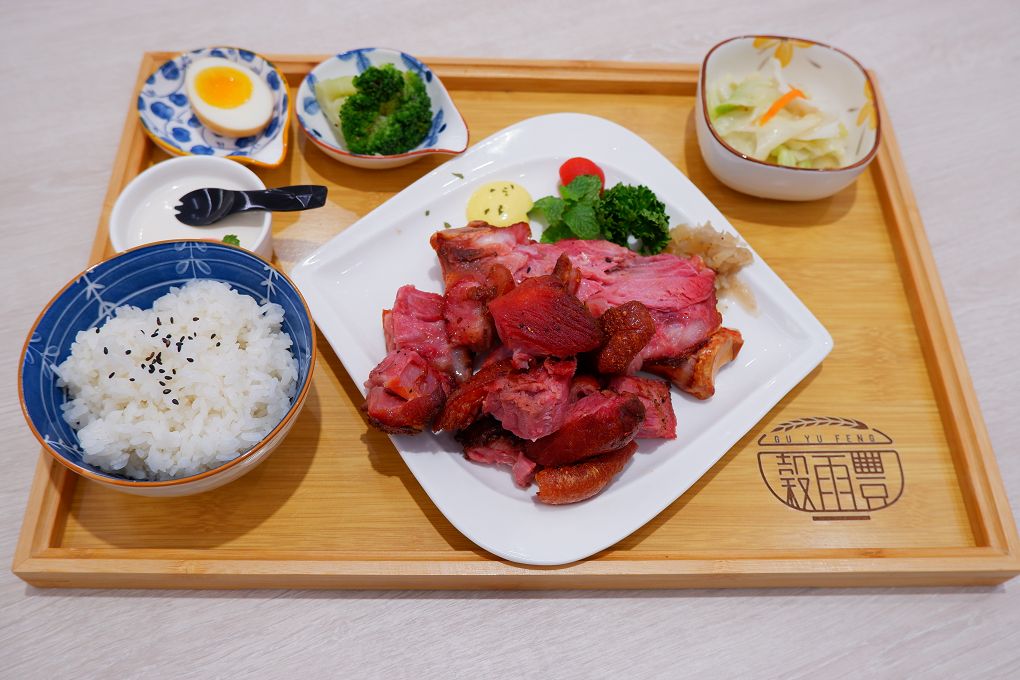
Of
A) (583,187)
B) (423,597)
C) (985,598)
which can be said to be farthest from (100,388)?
(985,598)

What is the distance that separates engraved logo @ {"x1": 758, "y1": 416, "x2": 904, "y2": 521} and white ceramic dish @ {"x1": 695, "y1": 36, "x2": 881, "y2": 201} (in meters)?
1.24

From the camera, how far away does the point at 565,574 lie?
274 centimetres

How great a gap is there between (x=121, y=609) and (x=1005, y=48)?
6.30 meters

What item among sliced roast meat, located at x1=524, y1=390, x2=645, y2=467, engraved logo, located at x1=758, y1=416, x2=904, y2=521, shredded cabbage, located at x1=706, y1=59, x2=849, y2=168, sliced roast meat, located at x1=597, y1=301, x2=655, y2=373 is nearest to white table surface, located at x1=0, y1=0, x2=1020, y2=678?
engraved logo, located at x1=758, y1=416, x2=904, y2=521

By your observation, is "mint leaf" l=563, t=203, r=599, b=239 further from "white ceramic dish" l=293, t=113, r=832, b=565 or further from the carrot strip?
the carrot strip

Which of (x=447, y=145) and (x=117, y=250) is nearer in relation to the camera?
(x=117, y=250)

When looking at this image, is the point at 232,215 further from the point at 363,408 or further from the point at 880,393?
the point at 880,393

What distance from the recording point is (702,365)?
9.88 feet

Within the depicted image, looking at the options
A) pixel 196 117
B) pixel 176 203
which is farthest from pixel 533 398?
pixel 196 117

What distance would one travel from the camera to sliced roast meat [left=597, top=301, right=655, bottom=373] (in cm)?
282

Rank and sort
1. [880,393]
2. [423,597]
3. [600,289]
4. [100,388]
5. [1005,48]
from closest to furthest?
[100,388], [423,597], [600,289], [880,393], [1005,48]

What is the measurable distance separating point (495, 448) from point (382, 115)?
1.94 metres

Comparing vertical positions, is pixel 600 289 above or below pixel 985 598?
above

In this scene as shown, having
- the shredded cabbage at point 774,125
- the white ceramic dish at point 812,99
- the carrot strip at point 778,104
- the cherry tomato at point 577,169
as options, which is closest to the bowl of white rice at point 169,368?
the cherry tomato at point 577,169
